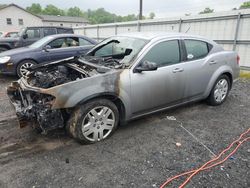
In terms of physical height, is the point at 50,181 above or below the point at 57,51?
below

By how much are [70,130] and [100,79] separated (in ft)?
2.87

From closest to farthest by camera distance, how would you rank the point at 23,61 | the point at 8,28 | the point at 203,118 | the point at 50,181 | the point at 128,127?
the point at 50,181 → the point at 128,127 → the point at 203,118 → the point at 23,61 → the point at 8,28

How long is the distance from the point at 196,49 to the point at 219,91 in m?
1.20

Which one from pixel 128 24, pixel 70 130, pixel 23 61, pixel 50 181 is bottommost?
pixel 50 181

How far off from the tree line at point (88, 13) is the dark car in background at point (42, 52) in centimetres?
4381

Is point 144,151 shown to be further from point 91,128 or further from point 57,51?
point 57,51

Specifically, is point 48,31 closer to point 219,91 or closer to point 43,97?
point 43,97

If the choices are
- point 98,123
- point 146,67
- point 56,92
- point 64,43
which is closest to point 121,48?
point 146,67

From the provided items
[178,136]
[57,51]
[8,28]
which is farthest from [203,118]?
[8,28]

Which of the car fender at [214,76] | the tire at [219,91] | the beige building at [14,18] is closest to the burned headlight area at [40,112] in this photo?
the car fender at [214,76]

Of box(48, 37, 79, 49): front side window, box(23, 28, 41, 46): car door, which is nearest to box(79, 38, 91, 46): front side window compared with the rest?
box(48, 37, 79, 49): front side window

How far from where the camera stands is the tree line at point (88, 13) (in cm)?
7319

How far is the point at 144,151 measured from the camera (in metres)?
2.97

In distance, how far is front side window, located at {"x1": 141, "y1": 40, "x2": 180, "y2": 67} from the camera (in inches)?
134
